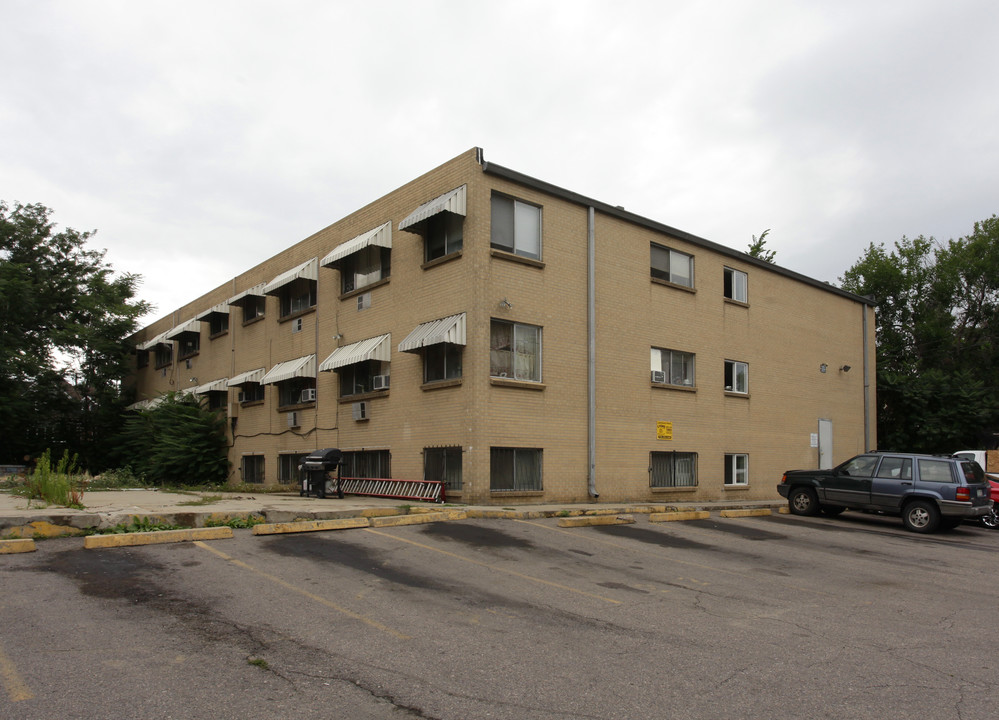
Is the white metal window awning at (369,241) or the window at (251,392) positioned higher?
the white metal window awning at (369,241)

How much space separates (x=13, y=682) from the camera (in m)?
5.31

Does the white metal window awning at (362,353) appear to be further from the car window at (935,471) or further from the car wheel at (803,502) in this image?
the car window at (935,471)

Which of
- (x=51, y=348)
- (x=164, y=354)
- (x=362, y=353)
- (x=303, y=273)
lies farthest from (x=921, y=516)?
(x=51, y=348)

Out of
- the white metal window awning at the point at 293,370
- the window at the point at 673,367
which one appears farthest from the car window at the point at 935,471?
the white metal window awning at the point at 293,370

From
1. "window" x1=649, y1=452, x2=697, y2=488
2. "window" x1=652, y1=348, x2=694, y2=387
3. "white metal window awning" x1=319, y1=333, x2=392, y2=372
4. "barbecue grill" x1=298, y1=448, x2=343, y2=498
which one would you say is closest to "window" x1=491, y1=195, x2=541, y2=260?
"white metal window awning" x1=319, y1=333, x2=392, y2=372

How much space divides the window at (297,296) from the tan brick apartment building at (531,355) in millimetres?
89

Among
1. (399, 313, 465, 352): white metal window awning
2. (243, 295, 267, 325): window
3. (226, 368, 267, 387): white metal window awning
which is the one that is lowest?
(226, 368, 267, 387): white metal window awning

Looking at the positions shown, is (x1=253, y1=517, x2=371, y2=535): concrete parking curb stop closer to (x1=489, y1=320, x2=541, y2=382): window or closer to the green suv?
(x1=489, y1=320, x2=541, y2=382): window

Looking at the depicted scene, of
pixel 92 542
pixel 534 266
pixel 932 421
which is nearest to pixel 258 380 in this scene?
pixel 534 266

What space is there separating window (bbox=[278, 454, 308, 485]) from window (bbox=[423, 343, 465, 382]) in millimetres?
7683

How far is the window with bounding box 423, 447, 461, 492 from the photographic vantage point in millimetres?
17094

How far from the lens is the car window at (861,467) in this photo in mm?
17828

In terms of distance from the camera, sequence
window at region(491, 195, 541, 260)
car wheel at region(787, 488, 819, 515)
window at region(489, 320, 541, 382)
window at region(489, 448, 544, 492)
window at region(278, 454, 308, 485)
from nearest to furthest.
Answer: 1. window at region(489, 448, 544, 492)
2. window at region(489, 320, 541, 382)
3. window at region(491, 195, 541, 260)
4. car wheel at region(787, 488, 819, 515)
5. window at region(278, 454, 308, 485)

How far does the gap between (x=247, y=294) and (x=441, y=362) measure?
11831 millimetres
